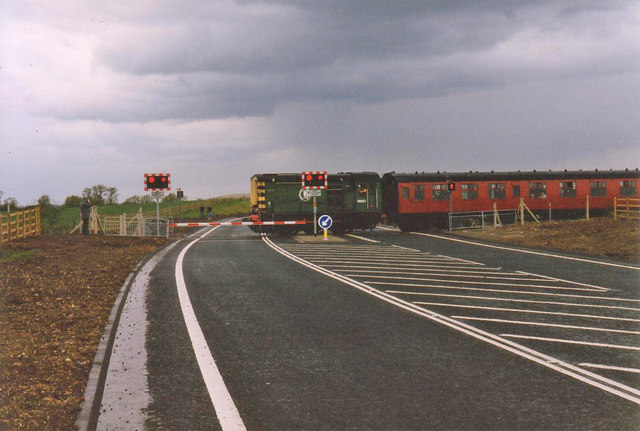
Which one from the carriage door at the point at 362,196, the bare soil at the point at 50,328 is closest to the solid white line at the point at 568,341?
the bare soil at the point at 50,328

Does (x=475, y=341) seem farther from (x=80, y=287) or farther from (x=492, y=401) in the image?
(x=80, y=287)

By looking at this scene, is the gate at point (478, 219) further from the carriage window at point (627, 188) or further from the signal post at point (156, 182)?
the signal post at point (156, 182)

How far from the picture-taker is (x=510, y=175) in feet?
124

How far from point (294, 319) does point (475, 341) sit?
8.87ft

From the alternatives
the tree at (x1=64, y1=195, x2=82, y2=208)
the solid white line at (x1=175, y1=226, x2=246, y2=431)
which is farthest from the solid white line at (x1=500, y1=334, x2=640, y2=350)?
the tree at (x1=64, y1=195, x2=82, y2=208)

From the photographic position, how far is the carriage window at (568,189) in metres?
38.6

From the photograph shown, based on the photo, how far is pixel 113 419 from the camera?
4.74 meters

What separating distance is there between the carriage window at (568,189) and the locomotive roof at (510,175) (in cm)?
33

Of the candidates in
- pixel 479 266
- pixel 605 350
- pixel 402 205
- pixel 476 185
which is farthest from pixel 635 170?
pixel 605 350

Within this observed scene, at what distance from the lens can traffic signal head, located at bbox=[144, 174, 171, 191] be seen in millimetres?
28094

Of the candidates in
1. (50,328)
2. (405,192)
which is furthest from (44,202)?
(50,328)

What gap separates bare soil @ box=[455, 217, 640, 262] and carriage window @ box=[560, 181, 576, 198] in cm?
729

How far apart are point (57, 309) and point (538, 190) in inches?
1337

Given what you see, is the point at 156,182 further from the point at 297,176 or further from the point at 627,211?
the point at 627,211
